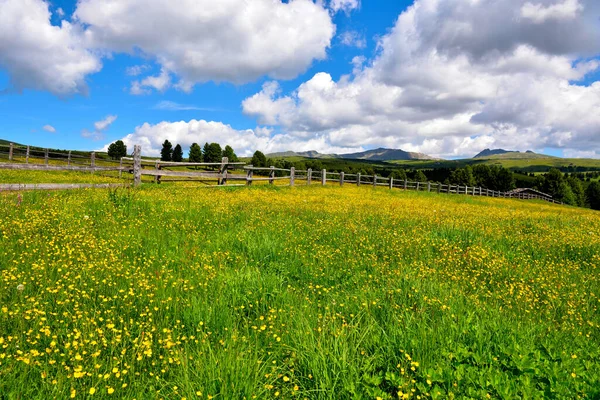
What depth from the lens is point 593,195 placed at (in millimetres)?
127562

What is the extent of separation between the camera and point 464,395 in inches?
114

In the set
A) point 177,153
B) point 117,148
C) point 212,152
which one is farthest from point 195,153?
point 117,148

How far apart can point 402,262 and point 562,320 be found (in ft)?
8.81

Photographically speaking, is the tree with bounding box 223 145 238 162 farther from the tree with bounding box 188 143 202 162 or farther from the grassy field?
the grassy field

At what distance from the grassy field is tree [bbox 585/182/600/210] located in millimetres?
158349

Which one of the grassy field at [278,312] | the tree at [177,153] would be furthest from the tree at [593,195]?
the grassy field at [278,312]

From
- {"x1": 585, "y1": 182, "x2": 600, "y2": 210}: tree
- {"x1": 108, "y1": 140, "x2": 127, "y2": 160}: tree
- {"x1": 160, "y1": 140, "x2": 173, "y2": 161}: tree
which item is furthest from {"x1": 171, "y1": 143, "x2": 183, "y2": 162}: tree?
{"x1": 585, "y1": 182, "x2": 600, "y2": 210}: tree

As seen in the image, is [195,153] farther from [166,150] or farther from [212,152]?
[166,150]

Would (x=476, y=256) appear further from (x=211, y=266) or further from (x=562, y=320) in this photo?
(x=211, y=266)

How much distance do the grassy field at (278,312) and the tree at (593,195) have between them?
520ft

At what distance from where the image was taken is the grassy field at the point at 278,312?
9.77 feet

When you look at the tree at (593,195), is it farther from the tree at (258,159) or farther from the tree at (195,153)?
the tree at (195,153)

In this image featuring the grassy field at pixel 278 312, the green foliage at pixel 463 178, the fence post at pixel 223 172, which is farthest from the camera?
the green foliage at pixel 463 178

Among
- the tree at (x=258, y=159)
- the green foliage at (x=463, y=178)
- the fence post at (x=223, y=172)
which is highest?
the tree at (x=258, y=159)
